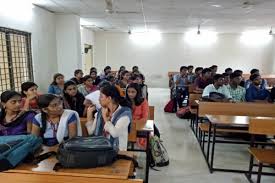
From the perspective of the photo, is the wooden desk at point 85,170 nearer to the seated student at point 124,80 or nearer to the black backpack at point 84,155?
the black backpack at point 84,155

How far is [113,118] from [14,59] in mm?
3488

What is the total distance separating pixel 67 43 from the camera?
6797mm

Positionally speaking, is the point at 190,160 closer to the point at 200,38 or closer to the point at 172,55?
the point at 172,55

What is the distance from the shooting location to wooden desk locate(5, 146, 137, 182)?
5.07ft

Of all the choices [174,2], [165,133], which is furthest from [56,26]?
[165,133]

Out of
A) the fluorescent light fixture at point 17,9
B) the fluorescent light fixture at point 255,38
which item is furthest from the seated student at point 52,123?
the fluorescent light fixture at point 255,38

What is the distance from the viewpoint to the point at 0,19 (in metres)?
4.20

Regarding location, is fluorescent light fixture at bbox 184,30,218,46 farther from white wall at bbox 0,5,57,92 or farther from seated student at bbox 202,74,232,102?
seated student at bbox 202,74,232,102

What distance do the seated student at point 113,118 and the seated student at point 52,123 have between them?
0.25 meters

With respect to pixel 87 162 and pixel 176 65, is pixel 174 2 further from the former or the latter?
pixel 176 65

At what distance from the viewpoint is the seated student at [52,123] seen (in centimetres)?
215

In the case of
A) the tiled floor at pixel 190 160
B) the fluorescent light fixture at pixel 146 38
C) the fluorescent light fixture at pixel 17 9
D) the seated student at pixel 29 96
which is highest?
the fluorescent light fixture at pixel 146 38

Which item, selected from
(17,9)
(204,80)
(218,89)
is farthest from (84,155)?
(204,80)

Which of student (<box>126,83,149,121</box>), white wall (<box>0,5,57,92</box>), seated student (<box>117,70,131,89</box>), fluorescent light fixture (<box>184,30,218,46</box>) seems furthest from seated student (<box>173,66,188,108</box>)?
fluorescent light fixture (<box>184,30,218,46</box>)
